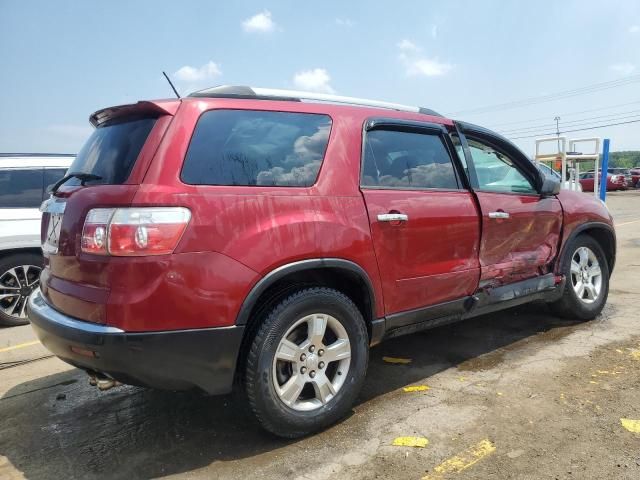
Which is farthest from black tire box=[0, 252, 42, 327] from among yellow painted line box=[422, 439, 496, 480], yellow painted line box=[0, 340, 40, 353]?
yellow painted line box=[422, 439, 496, 480]

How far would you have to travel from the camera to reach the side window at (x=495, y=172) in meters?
4.12

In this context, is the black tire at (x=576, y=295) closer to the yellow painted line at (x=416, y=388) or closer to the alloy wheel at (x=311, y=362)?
the yellow painted line at (x=416, y=388)

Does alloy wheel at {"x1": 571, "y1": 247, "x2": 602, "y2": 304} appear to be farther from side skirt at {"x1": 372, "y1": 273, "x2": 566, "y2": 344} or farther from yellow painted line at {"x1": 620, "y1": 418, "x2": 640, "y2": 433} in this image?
yellow painted line at {"x1": 620, "y1": 418, "x2": 640, "y2": 433}

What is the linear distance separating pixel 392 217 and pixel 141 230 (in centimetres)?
150

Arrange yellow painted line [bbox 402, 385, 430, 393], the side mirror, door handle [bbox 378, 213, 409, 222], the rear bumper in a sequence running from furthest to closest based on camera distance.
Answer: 1. the side mirror
2. yellow painted line [bbox 402, 385, 430, 393]
3. door handle [bbox 378, 213, 409, 222]
4. the rear bumper

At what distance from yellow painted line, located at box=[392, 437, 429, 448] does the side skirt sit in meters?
0.63

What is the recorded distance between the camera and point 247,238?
2666 millimetres

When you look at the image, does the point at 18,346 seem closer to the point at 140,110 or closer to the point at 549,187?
the point at 140,110

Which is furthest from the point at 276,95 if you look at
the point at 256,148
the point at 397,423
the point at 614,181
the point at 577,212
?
the point at 614,181

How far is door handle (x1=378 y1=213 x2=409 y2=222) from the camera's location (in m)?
3.23

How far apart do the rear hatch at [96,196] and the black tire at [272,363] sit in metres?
0.79

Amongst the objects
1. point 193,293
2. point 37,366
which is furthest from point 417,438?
point 37,366

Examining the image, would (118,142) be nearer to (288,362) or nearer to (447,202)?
(288,362)

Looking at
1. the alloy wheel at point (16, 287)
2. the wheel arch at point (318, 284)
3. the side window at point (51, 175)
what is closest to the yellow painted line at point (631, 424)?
the wheel arch at point (318, 284)
